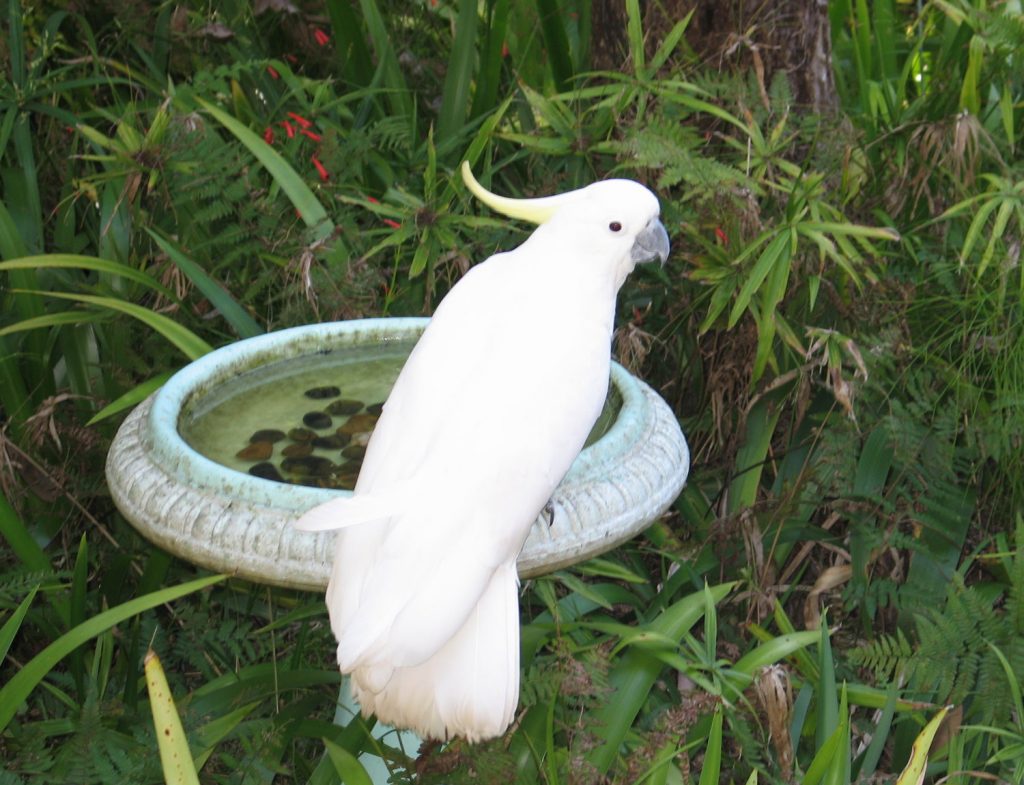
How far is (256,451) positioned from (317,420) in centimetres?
11

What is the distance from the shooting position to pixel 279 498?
3.63 feet

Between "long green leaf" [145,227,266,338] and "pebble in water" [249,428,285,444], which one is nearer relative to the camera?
"pebble in water" [249,428,285,444]

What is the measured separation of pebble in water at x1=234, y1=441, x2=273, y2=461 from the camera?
1312 millimetres

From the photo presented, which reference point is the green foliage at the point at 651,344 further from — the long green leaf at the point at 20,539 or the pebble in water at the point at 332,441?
the pebble in water at the point at 332,441

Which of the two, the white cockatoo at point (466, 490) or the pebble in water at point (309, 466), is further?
the pebble in water at point (309, 466)

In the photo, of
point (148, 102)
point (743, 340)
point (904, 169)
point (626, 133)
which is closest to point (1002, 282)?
point (904, 169)

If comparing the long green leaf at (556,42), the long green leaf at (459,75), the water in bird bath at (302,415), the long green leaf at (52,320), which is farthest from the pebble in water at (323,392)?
the long green leaf at (556,42)

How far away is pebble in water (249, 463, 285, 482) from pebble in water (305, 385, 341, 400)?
0.19 metres

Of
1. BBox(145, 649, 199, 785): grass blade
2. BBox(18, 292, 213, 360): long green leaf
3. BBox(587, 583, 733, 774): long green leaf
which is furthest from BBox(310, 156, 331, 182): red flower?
BBox(145, 649, 199, 785): grass blade

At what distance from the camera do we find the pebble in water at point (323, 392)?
1.47 m

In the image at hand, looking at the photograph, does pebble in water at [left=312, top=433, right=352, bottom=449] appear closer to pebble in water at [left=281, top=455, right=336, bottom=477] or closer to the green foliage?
pebble in water at [left=281, top=455, right=336, bottom=477]

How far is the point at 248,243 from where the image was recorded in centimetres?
185

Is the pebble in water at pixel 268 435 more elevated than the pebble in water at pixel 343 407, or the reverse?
the pebble in water at pixel 268 435

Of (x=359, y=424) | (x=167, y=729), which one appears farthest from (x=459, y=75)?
(x=167, y=729)
